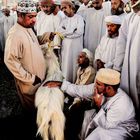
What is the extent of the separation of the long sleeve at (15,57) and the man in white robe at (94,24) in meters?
2.45

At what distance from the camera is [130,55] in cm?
359

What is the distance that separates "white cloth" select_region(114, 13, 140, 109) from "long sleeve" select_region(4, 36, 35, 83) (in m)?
1.26

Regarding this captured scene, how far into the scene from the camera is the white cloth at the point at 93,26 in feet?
17.8

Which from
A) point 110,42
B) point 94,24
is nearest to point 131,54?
point 110,42

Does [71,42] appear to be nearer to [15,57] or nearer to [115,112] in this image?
[15,57]

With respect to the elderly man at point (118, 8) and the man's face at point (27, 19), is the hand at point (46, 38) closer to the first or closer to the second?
the man's face at point (27, 19)

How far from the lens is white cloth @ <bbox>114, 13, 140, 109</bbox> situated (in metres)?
3.48

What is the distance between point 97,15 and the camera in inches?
213

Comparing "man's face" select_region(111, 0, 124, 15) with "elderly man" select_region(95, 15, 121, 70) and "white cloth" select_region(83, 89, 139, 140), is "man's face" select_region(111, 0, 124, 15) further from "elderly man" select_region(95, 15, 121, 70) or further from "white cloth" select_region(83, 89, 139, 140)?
"white cloth" select_region(83, 89, 139, 140)

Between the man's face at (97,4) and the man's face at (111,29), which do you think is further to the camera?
the man's face at (97,4)

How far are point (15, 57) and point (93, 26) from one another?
8.47 feet

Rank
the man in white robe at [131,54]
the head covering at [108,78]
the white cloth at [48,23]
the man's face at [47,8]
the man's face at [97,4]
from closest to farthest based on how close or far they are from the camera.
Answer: the head covering at [108,78], the man in white robe at [131,54], the man's face at [97,4], the man's face at [47,8], the white cloth at [48,23]

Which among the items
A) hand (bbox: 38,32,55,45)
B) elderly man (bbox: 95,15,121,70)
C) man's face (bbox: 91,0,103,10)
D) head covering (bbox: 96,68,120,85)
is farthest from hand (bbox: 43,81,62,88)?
man's face (bbox: 91,0,103,10)

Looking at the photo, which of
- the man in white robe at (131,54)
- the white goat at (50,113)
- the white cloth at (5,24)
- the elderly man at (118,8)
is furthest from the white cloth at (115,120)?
the white cloth at (5,24)
